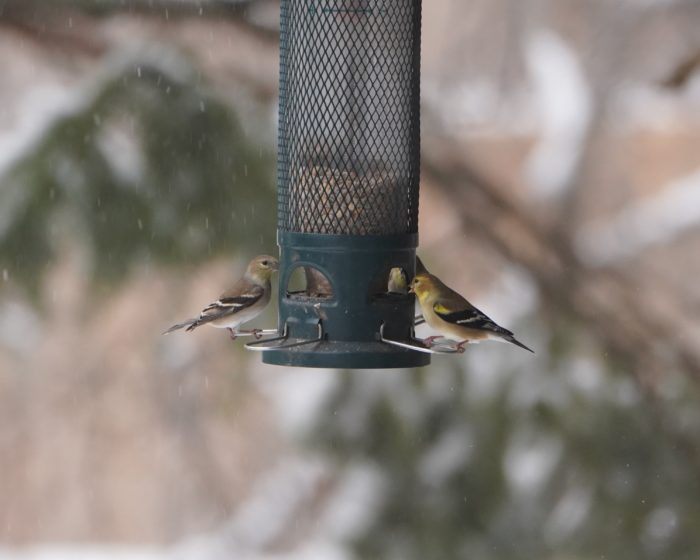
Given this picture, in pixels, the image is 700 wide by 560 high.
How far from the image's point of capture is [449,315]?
378 cm

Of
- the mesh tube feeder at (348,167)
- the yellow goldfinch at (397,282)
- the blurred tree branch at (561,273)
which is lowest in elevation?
the blurred tree branch at (561,273)

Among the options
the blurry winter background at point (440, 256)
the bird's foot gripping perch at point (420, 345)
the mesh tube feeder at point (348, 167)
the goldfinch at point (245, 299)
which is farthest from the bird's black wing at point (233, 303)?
the blurry winter background at point (440, 256)

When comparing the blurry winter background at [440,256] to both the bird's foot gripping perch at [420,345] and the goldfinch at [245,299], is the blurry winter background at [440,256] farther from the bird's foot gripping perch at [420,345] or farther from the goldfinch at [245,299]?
the bird's foot gripping perch at [420,345]

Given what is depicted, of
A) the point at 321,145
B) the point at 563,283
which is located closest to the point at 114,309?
the point at 563,283

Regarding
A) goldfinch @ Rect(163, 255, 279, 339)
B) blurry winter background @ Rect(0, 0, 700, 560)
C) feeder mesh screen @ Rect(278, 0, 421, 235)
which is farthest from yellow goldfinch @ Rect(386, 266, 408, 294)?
blurry winter background @ Rect(0, 0, 700, 560)

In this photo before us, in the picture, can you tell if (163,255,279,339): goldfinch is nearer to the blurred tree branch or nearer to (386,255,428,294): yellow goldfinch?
(386,255,428,294): yellow goldfinch

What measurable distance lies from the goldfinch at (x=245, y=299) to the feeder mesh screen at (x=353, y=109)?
0.15 m

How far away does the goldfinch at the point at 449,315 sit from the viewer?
3754mm

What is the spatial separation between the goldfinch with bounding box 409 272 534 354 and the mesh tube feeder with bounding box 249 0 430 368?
72mm

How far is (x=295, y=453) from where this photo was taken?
22.0 ft

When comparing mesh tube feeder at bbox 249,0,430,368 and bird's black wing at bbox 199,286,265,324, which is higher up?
mesh tube feeder at bbox 249,0,430,368

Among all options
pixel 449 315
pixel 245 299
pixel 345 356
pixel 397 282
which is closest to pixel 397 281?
pixel 397 282

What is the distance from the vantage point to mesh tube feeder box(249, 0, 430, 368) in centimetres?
372

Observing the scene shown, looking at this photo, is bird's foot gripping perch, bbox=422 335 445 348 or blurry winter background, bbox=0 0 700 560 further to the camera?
blurry winter background, bbox=0 0 700 560
